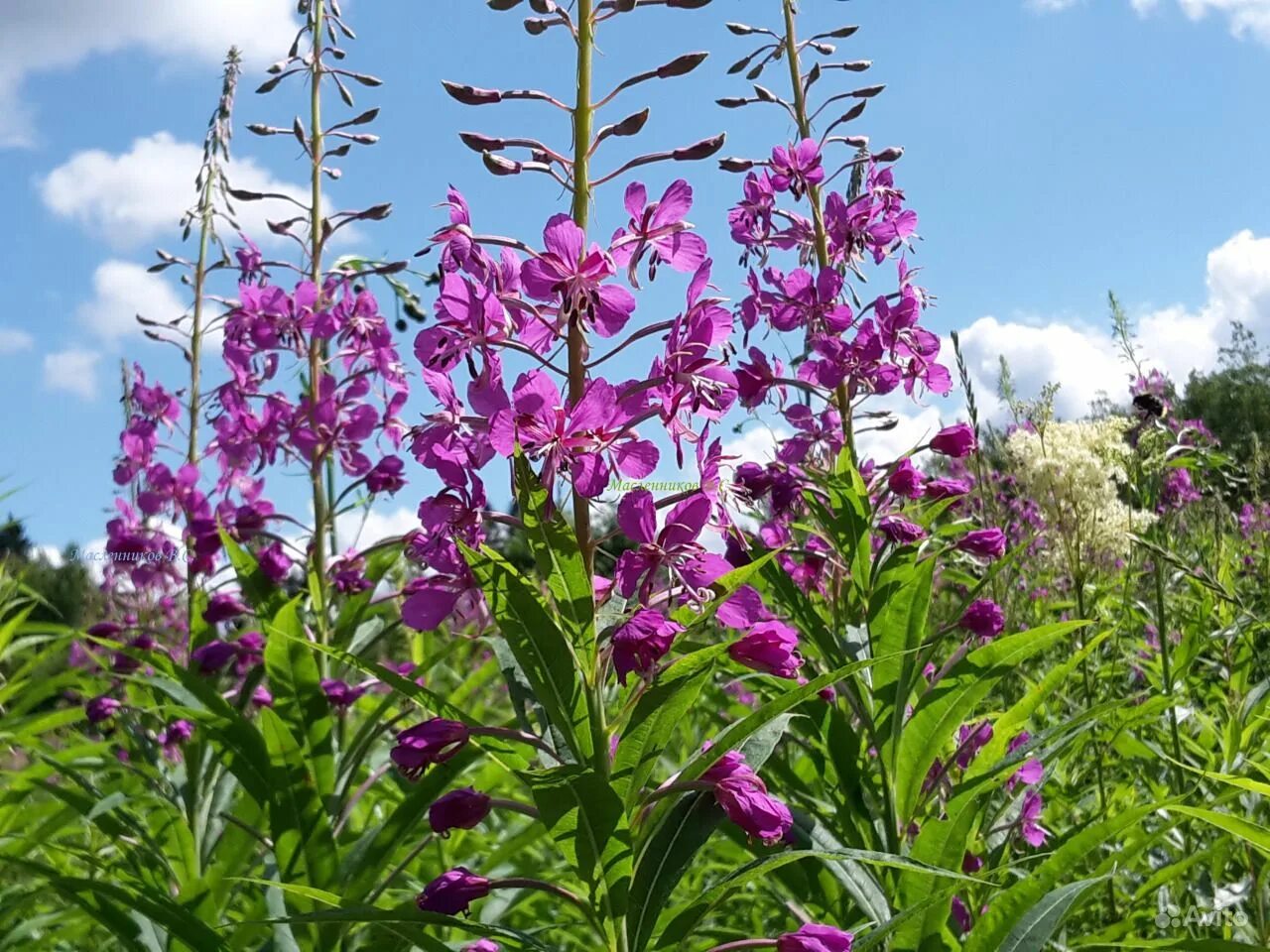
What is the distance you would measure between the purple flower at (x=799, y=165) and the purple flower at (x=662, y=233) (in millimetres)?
1657

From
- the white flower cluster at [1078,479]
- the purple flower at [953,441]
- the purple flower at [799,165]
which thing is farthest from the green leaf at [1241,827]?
the purple flower at [799,165]

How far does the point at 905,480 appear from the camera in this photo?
3.11 metres

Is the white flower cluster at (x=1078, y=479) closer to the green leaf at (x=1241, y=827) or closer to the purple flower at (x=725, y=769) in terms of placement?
the green leaf at (x=1241, y=827)

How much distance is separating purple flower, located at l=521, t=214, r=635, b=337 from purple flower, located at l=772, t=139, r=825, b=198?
185cm

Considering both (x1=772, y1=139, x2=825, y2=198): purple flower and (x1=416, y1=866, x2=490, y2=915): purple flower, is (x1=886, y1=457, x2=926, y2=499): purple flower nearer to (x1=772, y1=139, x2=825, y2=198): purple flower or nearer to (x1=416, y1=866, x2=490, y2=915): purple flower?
(x1=772, y1=139, x2=825, y2=198): purple flower

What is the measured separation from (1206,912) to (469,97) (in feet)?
8.94

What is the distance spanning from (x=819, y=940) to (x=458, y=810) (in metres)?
0.67

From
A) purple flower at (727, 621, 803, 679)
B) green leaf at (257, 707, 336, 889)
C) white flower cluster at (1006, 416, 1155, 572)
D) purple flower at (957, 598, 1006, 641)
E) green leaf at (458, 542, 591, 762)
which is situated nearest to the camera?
green leaf at (458, 542, 591, 762)

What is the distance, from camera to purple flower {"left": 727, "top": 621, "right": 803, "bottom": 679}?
190cm

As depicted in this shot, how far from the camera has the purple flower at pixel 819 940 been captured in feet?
5.68

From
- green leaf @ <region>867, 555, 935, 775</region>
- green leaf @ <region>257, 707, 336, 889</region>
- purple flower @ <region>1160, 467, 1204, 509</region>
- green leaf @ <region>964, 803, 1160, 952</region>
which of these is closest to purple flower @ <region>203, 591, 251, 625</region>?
green leaf @ <region>257, 707, 336, 889</region>

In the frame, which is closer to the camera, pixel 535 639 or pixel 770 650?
pixel 535 639

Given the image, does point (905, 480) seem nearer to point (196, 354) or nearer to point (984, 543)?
point (984, 543)

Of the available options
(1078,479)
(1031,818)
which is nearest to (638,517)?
(1031,818)
